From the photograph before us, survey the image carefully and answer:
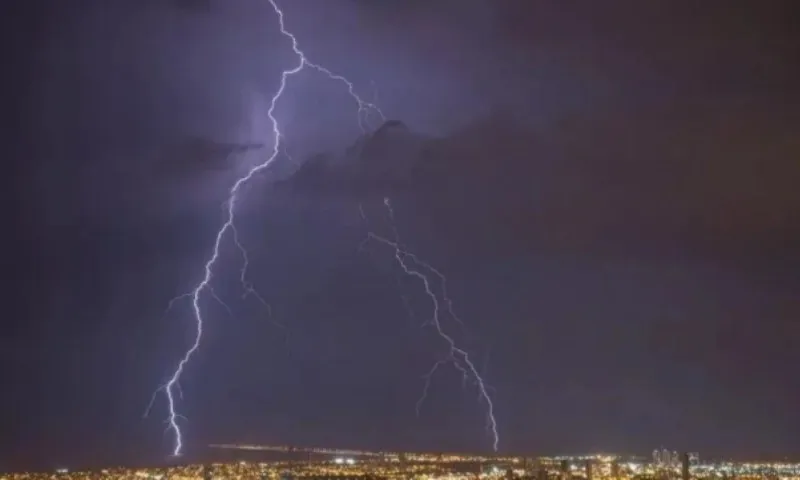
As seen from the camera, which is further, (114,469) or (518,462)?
(518,462)

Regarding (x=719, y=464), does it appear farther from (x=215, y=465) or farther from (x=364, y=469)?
(x=215, y=465)

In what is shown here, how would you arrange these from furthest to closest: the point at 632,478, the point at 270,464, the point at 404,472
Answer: the point at 270,464, the point at 404,472, the point at 632,478

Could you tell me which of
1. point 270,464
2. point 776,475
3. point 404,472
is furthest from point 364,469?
point 776,475

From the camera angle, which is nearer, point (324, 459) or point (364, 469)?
point (364, 469)

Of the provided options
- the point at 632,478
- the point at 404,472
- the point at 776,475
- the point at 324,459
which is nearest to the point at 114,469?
the point at 324,459

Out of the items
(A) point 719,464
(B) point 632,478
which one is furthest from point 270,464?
(A) point 719,464

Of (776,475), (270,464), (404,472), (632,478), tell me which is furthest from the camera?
(270,464)

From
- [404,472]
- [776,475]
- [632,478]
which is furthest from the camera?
[776,475]

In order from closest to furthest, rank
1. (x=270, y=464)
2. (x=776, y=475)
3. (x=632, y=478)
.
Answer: (x=632, y=478)
(x=776, y=475)
(x=270, y=464)

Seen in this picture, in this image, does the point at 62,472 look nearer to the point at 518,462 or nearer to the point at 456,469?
the point at 456,469
